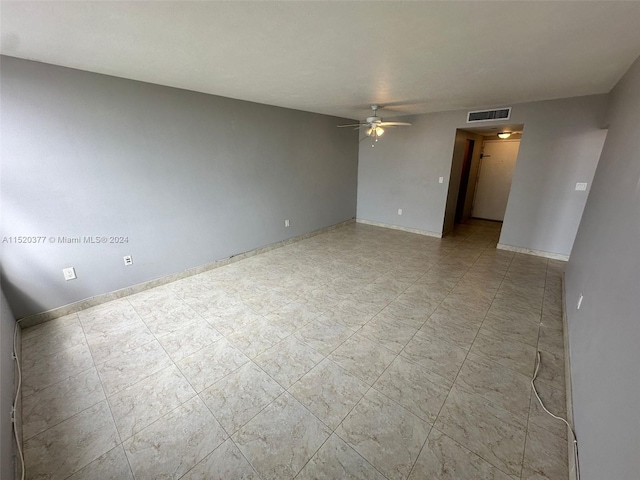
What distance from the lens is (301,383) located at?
181 centimetres

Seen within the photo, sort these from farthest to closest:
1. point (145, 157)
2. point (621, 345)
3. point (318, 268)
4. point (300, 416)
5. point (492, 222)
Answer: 1. point (492, 222)
2. point (318, 268)
3. point (145, 157)
4. point (300, 416)
5. point (621, 345)

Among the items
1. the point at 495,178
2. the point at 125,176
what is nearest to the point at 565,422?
the point at 125,176

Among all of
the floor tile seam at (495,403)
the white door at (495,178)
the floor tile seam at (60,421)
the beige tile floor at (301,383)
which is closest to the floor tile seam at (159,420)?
the beige tile floor at (301,383)

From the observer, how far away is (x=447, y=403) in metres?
1.65

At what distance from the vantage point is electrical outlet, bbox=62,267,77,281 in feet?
8.20

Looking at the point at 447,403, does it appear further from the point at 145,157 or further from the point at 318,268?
the point at 145,157

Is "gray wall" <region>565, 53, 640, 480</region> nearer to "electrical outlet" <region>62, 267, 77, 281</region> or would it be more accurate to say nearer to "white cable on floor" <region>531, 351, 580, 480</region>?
"white cable on floor" <region>531, 351, 580, 480</region>

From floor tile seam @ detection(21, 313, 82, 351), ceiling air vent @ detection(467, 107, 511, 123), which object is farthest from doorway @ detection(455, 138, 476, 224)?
floor tile seam @ detection(21, 313, 82, 351)

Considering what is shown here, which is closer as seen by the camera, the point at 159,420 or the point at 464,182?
the point at 159,420

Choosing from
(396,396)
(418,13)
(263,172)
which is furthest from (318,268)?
(418,13)

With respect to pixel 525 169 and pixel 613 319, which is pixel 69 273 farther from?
pixel 525 169

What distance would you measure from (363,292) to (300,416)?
5.45ft

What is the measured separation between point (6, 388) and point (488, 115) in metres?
5.95

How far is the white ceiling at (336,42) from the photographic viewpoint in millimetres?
1372
